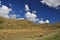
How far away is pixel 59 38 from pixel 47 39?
3846mm

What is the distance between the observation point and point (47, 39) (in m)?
56.0

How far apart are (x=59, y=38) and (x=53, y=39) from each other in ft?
6.42

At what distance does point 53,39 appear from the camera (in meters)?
54.8

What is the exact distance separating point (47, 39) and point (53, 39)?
1.90 metres

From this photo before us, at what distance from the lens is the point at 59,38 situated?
5334 centimetres
